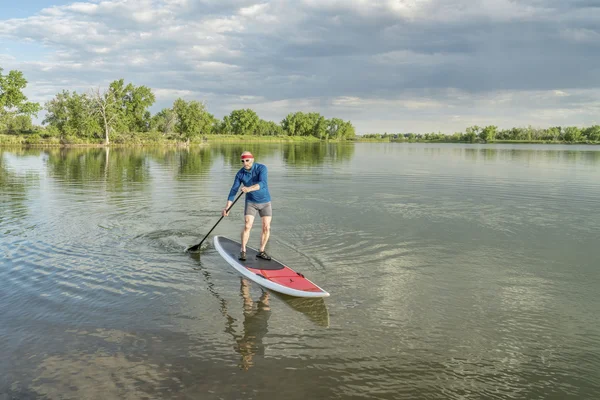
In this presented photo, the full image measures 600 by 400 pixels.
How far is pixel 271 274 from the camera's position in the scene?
995cm

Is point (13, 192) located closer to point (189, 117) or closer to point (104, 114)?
point (104, 114)

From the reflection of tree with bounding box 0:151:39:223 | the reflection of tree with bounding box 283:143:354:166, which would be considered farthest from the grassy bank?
the reflection of tree with bounding box 0:151:39:223

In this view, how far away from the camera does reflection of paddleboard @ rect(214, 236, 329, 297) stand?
354 inches

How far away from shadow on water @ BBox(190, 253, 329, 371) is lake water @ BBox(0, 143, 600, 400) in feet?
0.14

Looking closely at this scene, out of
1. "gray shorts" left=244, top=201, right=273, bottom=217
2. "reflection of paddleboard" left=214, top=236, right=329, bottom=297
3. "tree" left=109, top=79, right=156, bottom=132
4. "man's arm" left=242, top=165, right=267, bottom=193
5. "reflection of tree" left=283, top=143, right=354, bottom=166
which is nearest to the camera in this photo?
"reflection of paddleboard" left=214, top=236, right=329, bottom=297

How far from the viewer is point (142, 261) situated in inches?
453

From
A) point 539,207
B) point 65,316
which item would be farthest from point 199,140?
point 65,316

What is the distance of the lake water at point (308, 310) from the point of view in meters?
6.16

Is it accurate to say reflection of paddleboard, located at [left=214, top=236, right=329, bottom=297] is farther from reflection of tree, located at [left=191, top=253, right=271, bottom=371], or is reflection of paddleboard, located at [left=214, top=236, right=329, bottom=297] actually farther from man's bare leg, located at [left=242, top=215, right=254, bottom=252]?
man's bare leg, located at [left=242, top=215, right=254, bottom=252]

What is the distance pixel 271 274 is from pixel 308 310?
1628 millimetres

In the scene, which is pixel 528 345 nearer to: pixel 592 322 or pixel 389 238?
pixel 592 322

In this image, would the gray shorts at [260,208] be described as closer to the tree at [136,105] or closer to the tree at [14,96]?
the tree at [14,96]

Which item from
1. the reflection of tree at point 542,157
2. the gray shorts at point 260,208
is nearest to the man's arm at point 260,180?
the gray shorts at point 260,208

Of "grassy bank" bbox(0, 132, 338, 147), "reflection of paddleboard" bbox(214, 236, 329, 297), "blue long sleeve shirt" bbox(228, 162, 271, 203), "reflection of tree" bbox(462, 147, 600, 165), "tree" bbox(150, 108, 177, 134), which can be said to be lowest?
"reflection of paddleboard" bbox(214, 236, 329, 297)
